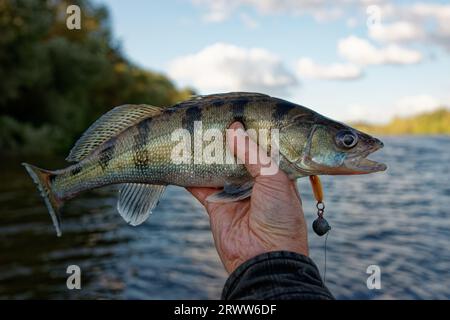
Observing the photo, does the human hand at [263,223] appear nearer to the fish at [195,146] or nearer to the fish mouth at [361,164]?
the fish at [195,146]

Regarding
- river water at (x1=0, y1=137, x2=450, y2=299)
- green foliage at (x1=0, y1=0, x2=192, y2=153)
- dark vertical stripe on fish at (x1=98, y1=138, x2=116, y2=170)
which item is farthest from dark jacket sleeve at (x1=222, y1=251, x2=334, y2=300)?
green foliage at (x1=0, y1=0, x2=192, y2=153)

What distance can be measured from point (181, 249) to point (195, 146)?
8.40m

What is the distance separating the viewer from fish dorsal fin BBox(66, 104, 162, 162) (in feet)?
15.7

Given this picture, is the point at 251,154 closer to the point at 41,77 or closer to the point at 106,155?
the point at 106,155

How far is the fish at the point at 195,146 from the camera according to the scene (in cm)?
453

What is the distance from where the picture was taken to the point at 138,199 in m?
4.96

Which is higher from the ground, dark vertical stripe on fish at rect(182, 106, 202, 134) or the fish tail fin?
dark vertical stripe on fish at rect(182, 106, 202, 134)

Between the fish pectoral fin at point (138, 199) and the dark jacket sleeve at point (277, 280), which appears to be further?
the fish pectoral fin at point (138, 199)

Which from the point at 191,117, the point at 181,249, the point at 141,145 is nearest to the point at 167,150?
the point at 141,145

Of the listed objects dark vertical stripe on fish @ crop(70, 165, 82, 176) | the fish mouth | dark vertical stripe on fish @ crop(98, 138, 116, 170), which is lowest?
the fish mouth

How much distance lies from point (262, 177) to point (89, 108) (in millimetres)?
42929

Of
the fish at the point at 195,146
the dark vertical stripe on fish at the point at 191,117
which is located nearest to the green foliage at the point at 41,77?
the fish at the point at 195,146

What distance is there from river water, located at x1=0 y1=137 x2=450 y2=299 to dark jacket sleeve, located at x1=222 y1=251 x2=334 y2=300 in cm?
612

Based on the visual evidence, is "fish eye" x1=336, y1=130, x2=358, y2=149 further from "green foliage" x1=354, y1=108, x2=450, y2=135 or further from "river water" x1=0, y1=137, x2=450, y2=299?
"green foliage" x1=354, y1=108, x2=450, y2=135
